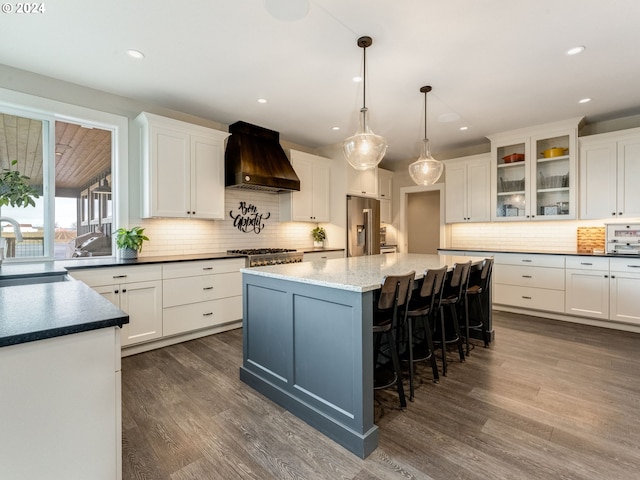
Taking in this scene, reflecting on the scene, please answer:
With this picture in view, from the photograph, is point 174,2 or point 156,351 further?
point 156,351

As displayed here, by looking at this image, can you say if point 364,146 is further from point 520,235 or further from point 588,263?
point 520,235

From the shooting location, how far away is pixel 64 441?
1039 mm

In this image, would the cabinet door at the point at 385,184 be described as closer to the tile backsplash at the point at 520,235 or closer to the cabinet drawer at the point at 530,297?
the tile backsplash at the point at 520,235

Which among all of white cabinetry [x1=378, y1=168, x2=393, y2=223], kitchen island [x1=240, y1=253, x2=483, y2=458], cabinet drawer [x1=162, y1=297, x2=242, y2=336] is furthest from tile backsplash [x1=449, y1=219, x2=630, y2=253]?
cabinet drawer [x1=162, y1=297, x2=242, y2=336]

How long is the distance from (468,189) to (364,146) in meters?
3.46

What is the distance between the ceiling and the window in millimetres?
382

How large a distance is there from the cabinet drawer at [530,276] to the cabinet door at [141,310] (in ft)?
15.3

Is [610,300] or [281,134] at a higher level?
[281,134]

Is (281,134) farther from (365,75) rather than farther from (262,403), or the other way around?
(262,403)

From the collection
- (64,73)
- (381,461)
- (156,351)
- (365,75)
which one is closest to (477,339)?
(381,461)

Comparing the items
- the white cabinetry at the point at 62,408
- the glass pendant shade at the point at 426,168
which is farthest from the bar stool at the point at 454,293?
the white cabinetry at the point at 62,408

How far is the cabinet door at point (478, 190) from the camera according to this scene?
520cm

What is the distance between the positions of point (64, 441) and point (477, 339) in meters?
3.70

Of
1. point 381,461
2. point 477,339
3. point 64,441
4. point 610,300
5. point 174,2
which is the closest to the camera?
point 64,441
